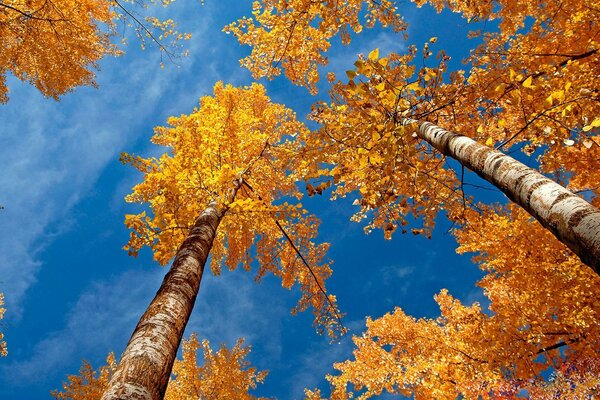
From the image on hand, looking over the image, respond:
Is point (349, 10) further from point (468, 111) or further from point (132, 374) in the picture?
point (132, 374)

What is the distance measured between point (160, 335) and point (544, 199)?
2.50 m

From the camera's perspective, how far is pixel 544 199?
1.90 metres

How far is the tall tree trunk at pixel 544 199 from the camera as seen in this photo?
1564 mm

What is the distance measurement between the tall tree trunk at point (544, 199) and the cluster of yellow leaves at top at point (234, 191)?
1691mm

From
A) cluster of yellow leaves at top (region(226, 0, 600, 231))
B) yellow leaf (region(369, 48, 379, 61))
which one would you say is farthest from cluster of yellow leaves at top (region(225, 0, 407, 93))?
yellow leaf (region(369, 48, 379, 61))

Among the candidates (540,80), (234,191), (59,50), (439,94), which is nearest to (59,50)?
(59,50)

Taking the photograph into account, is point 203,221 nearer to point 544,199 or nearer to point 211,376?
point 544,199

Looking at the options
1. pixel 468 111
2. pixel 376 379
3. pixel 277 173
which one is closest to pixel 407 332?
pixel 376 379

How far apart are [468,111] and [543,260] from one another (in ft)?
11.9

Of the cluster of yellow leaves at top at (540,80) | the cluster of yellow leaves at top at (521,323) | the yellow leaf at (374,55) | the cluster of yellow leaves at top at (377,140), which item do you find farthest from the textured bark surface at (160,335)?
the cluster of yellow leaves at top at (521,323)

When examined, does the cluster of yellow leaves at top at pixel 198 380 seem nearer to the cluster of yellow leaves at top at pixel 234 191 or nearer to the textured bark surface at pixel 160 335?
the cluster of yellow leaves at top at pixel 234 191

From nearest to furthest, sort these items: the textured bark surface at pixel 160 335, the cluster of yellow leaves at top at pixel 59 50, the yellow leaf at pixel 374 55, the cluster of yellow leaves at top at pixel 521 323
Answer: the textured bark surface at pixel 160 335
the yellow leaf at pixel 374 55
the cluster of yellow leaves at top at pixel 521 323
the cluster of yellow leaves at top at pixel 59 50

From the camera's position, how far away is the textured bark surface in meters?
1.74

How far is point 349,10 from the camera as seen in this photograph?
16.9 ft
